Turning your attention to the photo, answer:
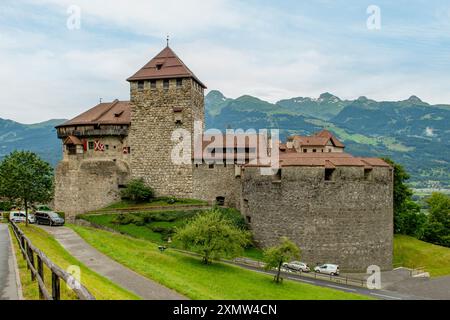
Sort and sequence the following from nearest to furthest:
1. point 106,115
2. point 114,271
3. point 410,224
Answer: point 114,271 → point 106,115 → point 410,224

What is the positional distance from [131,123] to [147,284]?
32891 millimetres

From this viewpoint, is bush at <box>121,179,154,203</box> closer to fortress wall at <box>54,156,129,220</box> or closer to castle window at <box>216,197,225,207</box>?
fortress wall at <box>54,156,129,220</box>

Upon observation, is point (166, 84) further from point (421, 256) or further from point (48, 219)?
point (421, 256)

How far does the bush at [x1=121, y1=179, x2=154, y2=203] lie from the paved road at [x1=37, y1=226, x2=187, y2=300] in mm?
15785

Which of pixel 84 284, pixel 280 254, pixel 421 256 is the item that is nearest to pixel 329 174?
pixel 280 254

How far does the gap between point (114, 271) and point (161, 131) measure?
94.6ft

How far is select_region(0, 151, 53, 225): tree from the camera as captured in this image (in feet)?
112

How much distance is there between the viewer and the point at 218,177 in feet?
166

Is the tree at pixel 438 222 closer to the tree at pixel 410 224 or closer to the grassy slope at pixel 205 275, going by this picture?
the tree at pixel 410 224

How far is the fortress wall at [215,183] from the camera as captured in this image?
5028 centimetres

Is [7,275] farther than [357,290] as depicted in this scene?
No

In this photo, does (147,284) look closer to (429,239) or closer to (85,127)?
(85,127)

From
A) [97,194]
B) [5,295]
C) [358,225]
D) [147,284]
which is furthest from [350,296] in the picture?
[97,194]

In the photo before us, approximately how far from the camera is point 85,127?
53.2 meters
